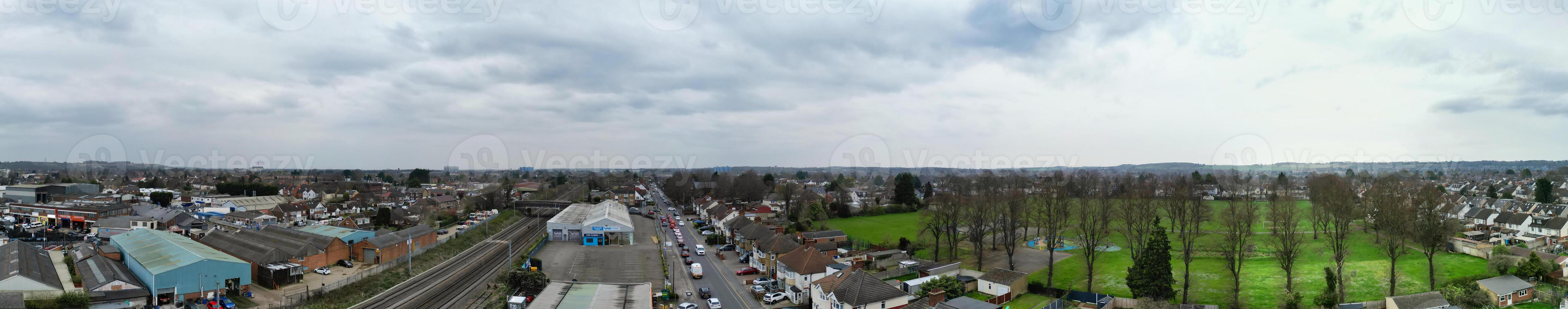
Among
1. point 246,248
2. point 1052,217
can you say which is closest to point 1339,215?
point 1052,217

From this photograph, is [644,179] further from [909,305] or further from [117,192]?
[909,305]

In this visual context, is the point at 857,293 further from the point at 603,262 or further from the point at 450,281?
the point at 450,281

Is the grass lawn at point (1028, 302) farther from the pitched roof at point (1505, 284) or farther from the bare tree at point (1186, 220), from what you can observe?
the pitched roof at point (1505, 284)

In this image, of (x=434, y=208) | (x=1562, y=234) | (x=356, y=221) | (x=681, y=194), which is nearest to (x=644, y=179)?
(x=681, y=194)

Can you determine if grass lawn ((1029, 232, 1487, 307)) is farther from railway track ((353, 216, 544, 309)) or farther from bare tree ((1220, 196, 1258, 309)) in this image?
railway track ((353, 216, 544, 309))

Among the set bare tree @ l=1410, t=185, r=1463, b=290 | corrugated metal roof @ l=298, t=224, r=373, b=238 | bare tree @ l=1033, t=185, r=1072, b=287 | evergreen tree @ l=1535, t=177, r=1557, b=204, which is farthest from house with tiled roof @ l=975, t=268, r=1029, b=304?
evergreen tree @ l=1535, t=177, r=1557, b=204

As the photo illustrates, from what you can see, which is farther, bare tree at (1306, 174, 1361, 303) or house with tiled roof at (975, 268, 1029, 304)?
house with tiled roof at (975, 268, 1029, 304)

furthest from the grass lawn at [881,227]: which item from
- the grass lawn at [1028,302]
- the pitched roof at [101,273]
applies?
the pitched roof at [101,273]
